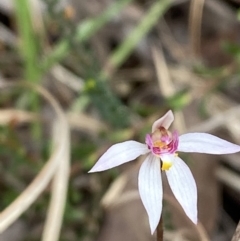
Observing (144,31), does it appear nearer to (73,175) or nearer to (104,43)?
(104,43)

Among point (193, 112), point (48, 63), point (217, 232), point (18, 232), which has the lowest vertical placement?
point (217, 232)

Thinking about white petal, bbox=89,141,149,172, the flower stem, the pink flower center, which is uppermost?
the pink flower center

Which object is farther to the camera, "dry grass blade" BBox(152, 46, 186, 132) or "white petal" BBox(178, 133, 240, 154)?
"dry grass blade" BBox(152, 46, 186, 132)

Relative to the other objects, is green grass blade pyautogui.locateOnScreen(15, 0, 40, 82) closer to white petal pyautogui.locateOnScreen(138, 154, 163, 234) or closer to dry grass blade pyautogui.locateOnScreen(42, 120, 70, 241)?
dry grass blade pyautogui.locateOnScreen(42, 120, 70, 241)

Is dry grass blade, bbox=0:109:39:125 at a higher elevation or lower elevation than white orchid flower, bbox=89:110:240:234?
higher

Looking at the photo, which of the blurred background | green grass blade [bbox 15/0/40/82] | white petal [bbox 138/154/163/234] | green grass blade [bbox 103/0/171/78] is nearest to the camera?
white petal [bbox 138/154/163/234]

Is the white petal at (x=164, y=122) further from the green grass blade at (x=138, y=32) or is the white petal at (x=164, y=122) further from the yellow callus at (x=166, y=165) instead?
the green grass blade at (x=138, y=32)

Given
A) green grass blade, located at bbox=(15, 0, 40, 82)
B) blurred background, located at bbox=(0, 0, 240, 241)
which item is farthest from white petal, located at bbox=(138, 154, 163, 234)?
green grass blade, located at bbox=(15, 0, 40, 82)

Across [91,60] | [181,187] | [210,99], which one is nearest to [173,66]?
[210,99]
